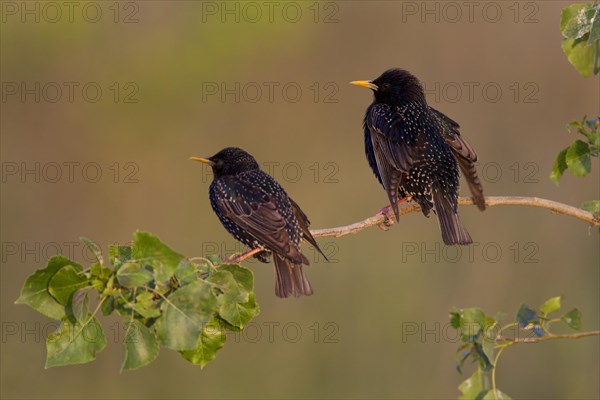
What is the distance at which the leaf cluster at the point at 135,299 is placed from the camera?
351 cm

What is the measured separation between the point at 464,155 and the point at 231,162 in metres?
Answer: 1.37

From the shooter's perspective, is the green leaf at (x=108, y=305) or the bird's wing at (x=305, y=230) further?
the bird's wing at (x=305, y=230)

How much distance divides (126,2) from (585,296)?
5.24 meters

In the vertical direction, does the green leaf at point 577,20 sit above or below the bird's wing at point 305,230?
above

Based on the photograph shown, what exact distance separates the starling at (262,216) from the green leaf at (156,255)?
1.70 metres

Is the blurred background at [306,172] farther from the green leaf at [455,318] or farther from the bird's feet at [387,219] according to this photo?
the green leaf at [455,318]

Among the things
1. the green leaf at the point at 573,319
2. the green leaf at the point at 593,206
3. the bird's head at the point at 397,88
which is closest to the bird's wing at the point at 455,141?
the bird's head at the point at 397,88

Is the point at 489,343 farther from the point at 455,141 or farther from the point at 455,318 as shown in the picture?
the point at 455,141

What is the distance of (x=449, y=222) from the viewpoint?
605 centimetres

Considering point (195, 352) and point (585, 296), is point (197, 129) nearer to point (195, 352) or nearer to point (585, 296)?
point (585, 296)
